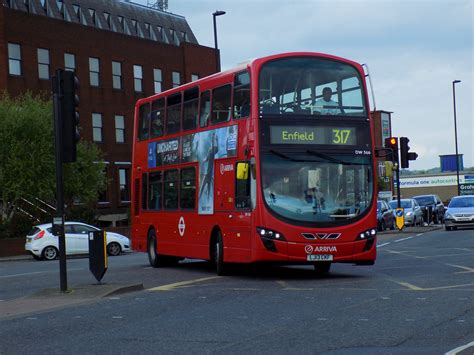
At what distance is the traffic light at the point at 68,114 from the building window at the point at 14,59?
117ft

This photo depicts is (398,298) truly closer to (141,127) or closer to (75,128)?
(75,128)

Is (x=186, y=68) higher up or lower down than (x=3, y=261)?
higher up

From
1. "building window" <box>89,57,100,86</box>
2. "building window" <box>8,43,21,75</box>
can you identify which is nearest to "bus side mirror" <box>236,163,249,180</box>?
"building window" <box>8,43,21,75</box>

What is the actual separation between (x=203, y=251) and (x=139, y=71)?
40987 mm

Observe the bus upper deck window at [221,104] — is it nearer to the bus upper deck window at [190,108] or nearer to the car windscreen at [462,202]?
the bus upper deck window at [190,108]

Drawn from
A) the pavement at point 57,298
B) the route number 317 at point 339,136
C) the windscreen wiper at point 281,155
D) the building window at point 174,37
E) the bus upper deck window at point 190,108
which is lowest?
the pavement at point 57,298

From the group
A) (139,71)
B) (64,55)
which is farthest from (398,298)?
(139,71)

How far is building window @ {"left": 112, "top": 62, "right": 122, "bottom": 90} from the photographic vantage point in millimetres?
57219

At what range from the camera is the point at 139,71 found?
5925 cm

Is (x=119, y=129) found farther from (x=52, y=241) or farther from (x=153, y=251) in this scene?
(x=153, y=251)

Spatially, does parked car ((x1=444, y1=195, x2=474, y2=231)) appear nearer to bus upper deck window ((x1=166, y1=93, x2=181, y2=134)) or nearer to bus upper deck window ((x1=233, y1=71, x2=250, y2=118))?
bus upper deck window ((x1=166, y1=93, x2=181, y2=134))

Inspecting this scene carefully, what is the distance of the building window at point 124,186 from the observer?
5628 centimetres

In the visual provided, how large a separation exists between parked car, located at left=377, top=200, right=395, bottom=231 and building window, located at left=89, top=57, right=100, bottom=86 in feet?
65.7

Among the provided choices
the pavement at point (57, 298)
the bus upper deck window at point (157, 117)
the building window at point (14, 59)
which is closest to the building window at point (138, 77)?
the building window at point (14, 59)
